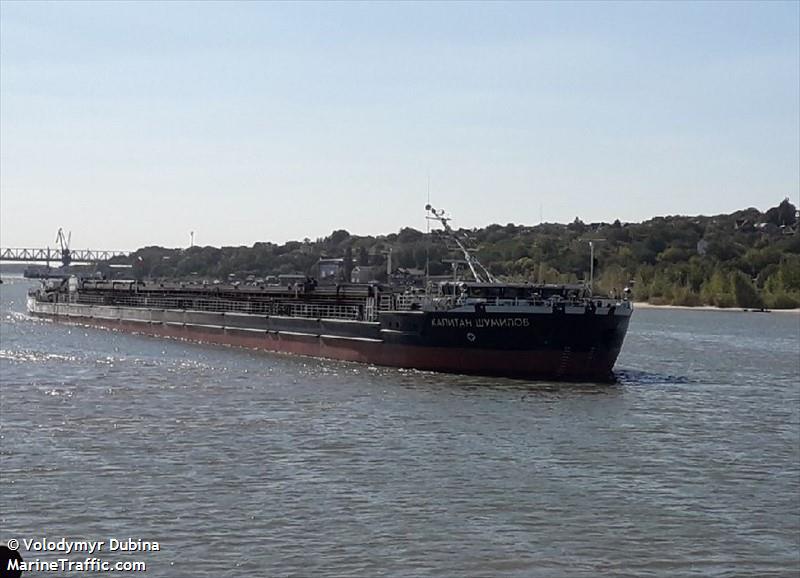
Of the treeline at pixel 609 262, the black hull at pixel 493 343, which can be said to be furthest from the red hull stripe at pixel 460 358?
the treeline at pixel 609 262

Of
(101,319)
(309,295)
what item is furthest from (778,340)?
(101,319)

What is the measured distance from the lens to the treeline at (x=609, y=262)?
120 m

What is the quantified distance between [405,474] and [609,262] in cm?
14587

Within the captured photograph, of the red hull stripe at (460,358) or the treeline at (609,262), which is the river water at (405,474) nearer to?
the red hull stripe at (460,358)

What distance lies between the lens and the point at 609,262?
529ft

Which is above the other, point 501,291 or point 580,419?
point 501,291

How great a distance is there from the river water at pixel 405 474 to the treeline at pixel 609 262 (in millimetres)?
58770

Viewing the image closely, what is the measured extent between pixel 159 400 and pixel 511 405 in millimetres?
9324

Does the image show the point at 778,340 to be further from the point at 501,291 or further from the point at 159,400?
the point at 159,400

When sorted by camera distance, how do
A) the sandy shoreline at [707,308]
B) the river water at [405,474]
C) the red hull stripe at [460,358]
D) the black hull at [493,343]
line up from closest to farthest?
1. the river water at [405,474]
2. the black hull at [493,343]
3. the red hull stripe at [460,358]
4. the sandy shoreline at [707,308]

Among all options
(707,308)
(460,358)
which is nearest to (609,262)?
(707,308)

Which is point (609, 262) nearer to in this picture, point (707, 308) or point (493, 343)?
point (707, 308)

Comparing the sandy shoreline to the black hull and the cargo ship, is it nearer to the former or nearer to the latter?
the cargo ship

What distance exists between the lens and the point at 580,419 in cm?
2573
